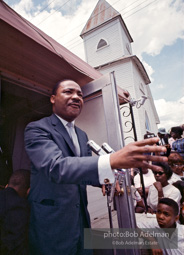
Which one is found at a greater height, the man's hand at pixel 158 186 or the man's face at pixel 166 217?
the man's hand at pixel 158 186

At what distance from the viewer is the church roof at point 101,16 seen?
41.6 ft

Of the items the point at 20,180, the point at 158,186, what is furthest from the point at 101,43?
the point at 20,180

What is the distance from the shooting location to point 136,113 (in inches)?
402

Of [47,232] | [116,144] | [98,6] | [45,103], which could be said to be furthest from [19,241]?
[98,6]

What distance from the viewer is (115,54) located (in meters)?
11.9

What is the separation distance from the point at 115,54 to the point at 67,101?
38.3 feet

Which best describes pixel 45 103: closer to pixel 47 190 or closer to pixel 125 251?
pixel 47 190

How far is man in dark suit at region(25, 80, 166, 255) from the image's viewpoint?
0.90m

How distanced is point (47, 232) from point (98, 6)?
18.0m

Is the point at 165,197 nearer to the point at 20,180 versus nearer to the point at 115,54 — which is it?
the point at 20,180

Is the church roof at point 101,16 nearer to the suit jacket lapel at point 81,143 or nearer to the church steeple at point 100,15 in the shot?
the church steeple at point 100,15

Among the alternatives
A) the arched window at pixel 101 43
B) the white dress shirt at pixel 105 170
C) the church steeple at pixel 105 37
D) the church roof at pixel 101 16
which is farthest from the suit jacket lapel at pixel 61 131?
the church roof at pixel 101 16

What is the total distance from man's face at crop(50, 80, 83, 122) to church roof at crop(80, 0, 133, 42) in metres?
13.2

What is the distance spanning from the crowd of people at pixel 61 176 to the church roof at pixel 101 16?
13.7 metres
